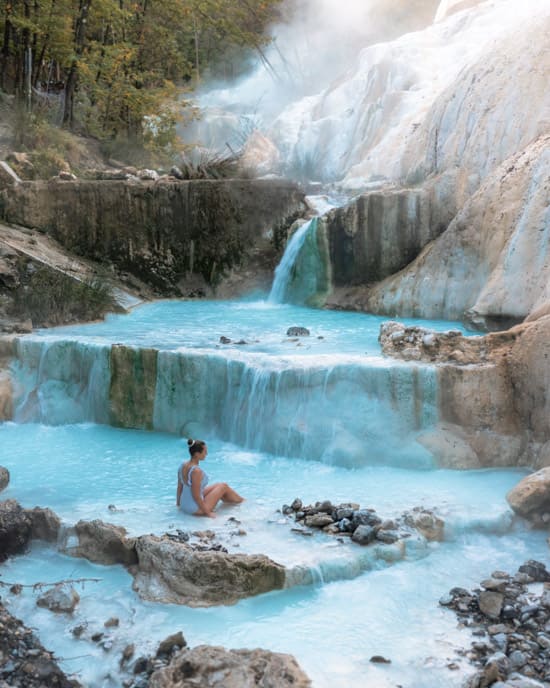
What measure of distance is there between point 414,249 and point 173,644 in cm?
947

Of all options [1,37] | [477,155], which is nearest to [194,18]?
[1,37]

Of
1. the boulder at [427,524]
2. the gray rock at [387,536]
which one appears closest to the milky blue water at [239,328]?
the boulder at [427,524]

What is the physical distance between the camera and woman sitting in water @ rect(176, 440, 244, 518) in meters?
6.42

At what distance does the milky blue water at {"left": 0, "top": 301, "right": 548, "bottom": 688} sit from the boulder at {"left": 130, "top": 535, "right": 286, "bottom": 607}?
96mm

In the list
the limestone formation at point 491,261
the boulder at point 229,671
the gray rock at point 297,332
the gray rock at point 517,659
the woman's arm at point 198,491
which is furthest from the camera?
the gray rock at point 297,332

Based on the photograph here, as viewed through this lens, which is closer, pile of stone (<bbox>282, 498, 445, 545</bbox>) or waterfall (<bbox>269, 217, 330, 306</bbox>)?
pile of stone (<bbox>282, 498, 445, 545</bbox>)

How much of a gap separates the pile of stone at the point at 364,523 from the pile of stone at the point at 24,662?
217 centimetres

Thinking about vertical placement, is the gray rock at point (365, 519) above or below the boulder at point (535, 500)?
below

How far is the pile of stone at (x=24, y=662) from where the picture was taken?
4.25 meters

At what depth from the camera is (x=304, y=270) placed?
1426cm

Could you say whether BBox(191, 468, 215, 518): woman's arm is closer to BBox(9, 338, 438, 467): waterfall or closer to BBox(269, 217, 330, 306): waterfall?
BBox(9, 338, 438, 467): waterfall

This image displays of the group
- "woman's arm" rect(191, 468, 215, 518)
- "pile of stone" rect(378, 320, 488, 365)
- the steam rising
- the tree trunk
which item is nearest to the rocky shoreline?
"woman's arm" rect(191, 468, 215, 518)

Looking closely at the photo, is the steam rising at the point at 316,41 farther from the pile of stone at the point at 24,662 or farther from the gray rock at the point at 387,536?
the pile of stone at the point at 24,662

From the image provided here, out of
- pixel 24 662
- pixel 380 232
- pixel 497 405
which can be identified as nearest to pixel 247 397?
pixel 497 405
